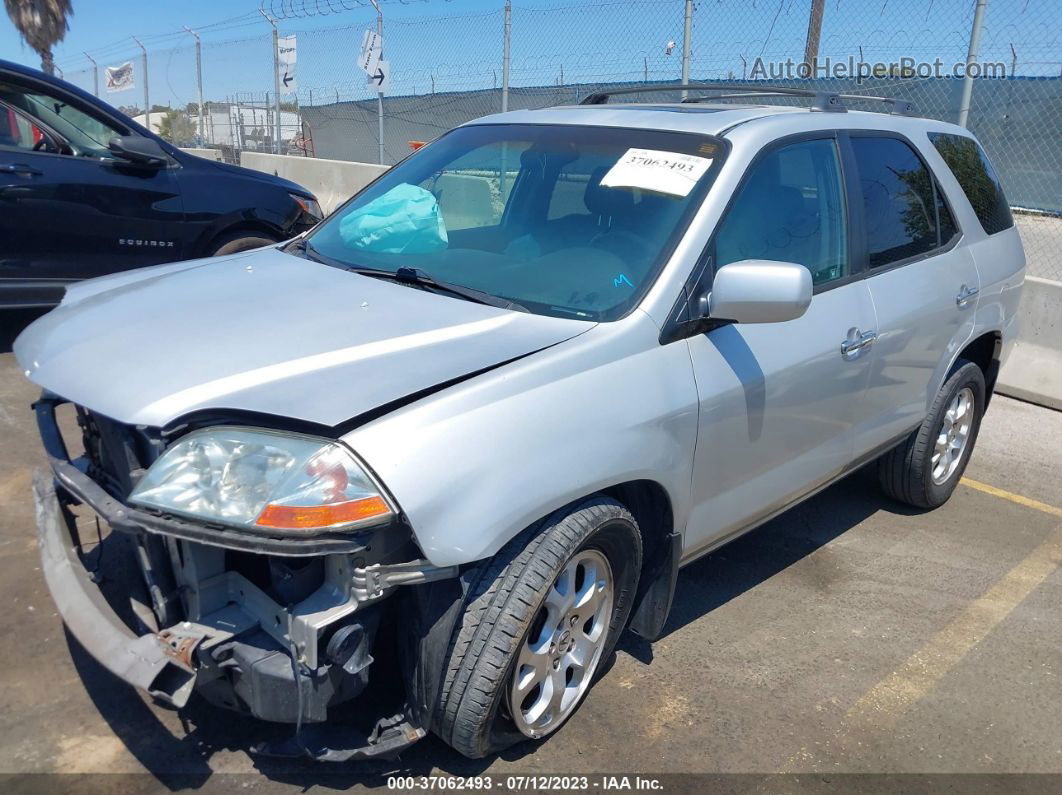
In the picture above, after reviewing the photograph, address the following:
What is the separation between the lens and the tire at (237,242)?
6.50 meters

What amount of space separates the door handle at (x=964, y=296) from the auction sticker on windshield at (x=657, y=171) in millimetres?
1723

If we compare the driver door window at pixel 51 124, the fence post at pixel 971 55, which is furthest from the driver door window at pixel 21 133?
the fence post at pixel 971 55

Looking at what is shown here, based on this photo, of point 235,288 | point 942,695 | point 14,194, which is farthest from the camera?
point 14,194

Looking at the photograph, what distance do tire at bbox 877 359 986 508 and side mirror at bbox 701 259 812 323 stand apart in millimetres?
1982

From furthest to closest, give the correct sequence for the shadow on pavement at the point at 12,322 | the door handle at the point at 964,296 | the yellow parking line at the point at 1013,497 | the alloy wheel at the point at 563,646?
the shadow on pavement at the point at 12,322 → the yellow parking line at the point at 1013,497 → the door handle at the point at 964,296 → the alloy wheel at the point at 563,646

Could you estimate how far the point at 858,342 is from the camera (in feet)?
11.5

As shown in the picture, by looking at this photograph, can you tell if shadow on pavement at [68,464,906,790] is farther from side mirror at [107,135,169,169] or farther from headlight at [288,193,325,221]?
headlight at [288,193,325,221]

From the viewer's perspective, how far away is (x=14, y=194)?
5.71 metres

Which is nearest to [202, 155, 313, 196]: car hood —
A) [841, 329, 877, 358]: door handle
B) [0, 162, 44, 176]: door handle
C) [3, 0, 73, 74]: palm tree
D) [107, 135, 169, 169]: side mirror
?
[107, 135, 169, 169]: side mirror

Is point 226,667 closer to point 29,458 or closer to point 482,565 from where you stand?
point 482,565

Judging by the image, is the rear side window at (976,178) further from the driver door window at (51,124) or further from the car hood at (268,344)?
the driver door window at (51,124)

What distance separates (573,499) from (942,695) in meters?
1.77

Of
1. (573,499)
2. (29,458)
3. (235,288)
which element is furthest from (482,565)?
(29,458)

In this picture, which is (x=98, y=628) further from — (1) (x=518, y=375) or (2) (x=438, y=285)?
(2) (x=438, y=285)
